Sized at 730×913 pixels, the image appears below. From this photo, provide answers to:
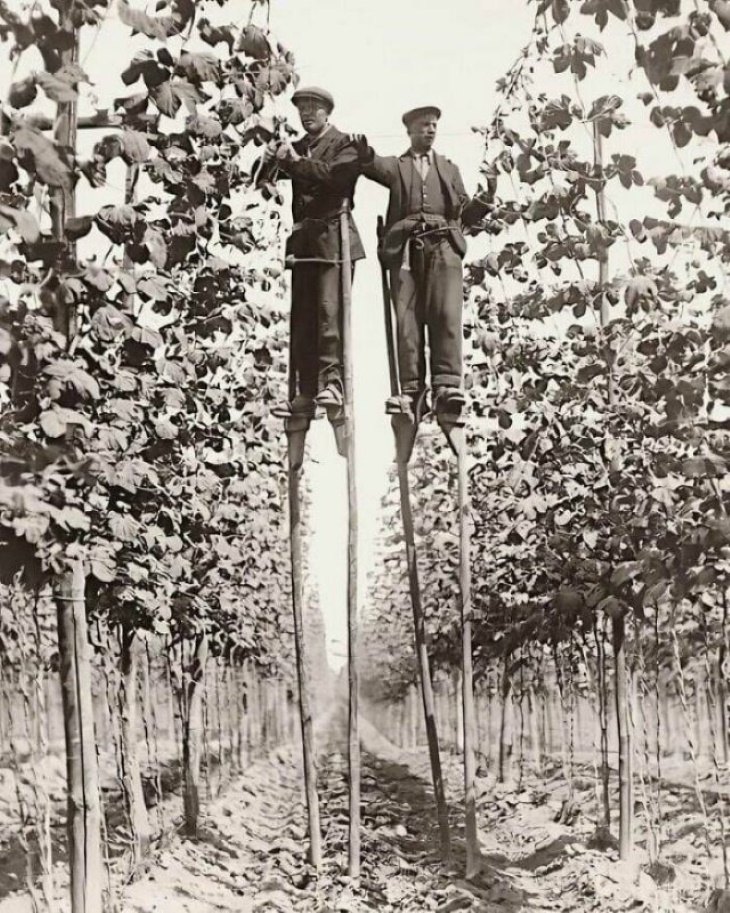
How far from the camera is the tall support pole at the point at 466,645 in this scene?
292 inches

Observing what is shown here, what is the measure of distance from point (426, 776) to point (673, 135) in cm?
1741

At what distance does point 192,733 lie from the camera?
1262 cm

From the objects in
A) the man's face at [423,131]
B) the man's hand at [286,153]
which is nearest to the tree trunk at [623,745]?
the man's face at [423,131]

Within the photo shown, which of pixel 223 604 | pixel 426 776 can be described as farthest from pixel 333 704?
pixel 223 604

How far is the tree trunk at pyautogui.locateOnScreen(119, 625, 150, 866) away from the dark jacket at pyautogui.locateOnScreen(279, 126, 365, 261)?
337cm

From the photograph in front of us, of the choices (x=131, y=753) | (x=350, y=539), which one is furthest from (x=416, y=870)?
(x=131, y=753)

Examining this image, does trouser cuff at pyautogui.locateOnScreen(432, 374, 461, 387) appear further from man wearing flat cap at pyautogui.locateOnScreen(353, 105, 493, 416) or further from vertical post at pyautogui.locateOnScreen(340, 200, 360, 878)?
vertical post at pyautogui.locateOnScreen(340, 200, 360, 878)

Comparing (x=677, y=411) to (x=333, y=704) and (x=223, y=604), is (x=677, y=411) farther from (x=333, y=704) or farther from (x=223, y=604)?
(x=333, y=704)

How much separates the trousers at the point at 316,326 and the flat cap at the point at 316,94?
3.82 feet

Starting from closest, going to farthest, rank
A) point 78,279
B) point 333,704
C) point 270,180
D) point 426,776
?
1. point 78,279
2. point 270,180
3. point 426,776
4. point 333,704

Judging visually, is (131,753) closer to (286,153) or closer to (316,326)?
(316,326)

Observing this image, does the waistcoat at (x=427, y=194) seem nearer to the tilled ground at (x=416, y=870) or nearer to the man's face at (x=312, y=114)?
the man's face at (x=312, y=114)

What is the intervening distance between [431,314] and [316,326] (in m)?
0.87

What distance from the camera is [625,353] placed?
7.21m
